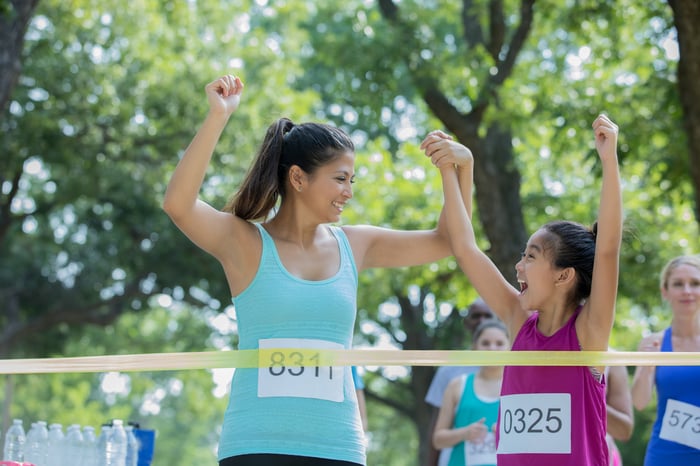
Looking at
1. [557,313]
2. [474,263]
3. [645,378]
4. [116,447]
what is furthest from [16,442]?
[645,378]

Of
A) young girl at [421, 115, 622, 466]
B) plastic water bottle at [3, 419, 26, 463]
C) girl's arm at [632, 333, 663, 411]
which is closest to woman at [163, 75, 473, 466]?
young girl at [421, 115, 622, 466]

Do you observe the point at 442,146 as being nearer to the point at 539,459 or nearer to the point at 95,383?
the point at 539,459

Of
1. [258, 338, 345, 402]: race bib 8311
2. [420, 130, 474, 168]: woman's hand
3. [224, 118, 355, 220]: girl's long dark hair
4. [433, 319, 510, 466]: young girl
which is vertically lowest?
[258, 338, 345, 402]: race bib 8311

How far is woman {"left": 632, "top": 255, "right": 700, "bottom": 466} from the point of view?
4.83 metres

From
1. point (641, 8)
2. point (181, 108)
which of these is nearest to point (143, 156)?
point (181, 108)

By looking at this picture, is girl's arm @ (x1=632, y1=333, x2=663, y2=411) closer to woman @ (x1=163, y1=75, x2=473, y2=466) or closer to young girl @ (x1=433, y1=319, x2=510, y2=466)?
young girl @ (x1=433, y1=319, x2=510, y2=466)

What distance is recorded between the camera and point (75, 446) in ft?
17.3

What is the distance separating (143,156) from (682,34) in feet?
38.5

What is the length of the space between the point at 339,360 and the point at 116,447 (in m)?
2.15

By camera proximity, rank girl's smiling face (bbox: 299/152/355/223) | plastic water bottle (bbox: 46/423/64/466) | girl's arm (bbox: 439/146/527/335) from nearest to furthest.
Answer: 1. girl's smiling face (bbox: 299/152/355/223)
2. girl's arm (bbox: 439/146/527/335)
3. plastic water bottle (bbox: 46/423/64/466)

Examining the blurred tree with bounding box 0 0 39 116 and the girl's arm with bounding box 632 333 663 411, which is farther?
the blurred tree with bounding box 0 0 39 116

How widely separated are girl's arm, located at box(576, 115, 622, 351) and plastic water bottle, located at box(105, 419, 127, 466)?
2.65 m

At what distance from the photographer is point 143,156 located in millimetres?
18578

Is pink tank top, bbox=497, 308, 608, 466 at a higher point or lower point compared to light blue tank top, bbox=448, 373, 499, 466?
lower
